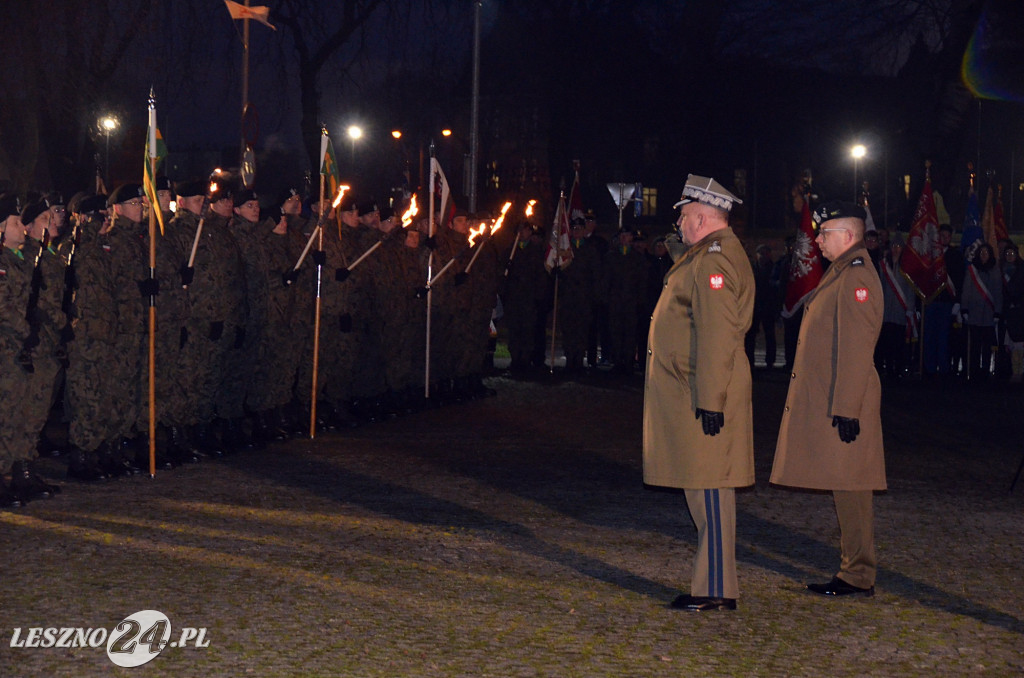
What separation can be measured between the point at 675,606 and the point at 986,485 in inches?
192

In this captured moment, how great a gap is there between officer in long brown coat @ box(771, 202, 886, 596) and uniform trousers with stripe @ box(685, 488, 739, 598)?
0.54 metres

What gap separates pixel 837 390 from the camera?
22.4ft

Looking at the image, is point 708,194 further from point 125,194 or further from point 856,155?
point 856,155

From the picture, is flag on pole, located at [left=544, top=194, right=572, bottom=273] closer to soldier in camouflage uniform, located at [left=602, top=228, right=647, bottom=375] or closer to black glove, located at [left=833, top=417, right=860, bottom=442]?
soldier in camouflage uniform, located at [left=602, top=228, right=647, bottom=375]

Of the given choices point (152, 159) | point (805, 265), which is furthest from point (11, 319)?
point (805, 265)

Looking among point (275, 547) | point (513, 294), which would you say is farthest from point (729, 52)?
point (275, 547)

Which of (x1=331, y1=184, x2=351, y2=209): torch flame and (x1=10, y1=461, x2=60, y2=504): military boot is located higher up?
(x1=331, y1=184, x2=351, y2=209): torch flame

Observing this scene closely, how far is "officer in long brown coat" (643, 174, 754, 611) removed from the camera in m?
6.41

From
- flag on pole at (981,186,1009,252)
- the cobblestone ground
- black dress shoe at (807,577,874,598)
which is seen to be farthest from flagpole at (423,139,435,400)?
flag on pole at (981,186,1009,252)

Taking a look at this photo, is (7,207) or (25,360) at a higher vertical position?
(7,207)

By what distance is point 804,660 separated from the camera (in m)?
5.80
